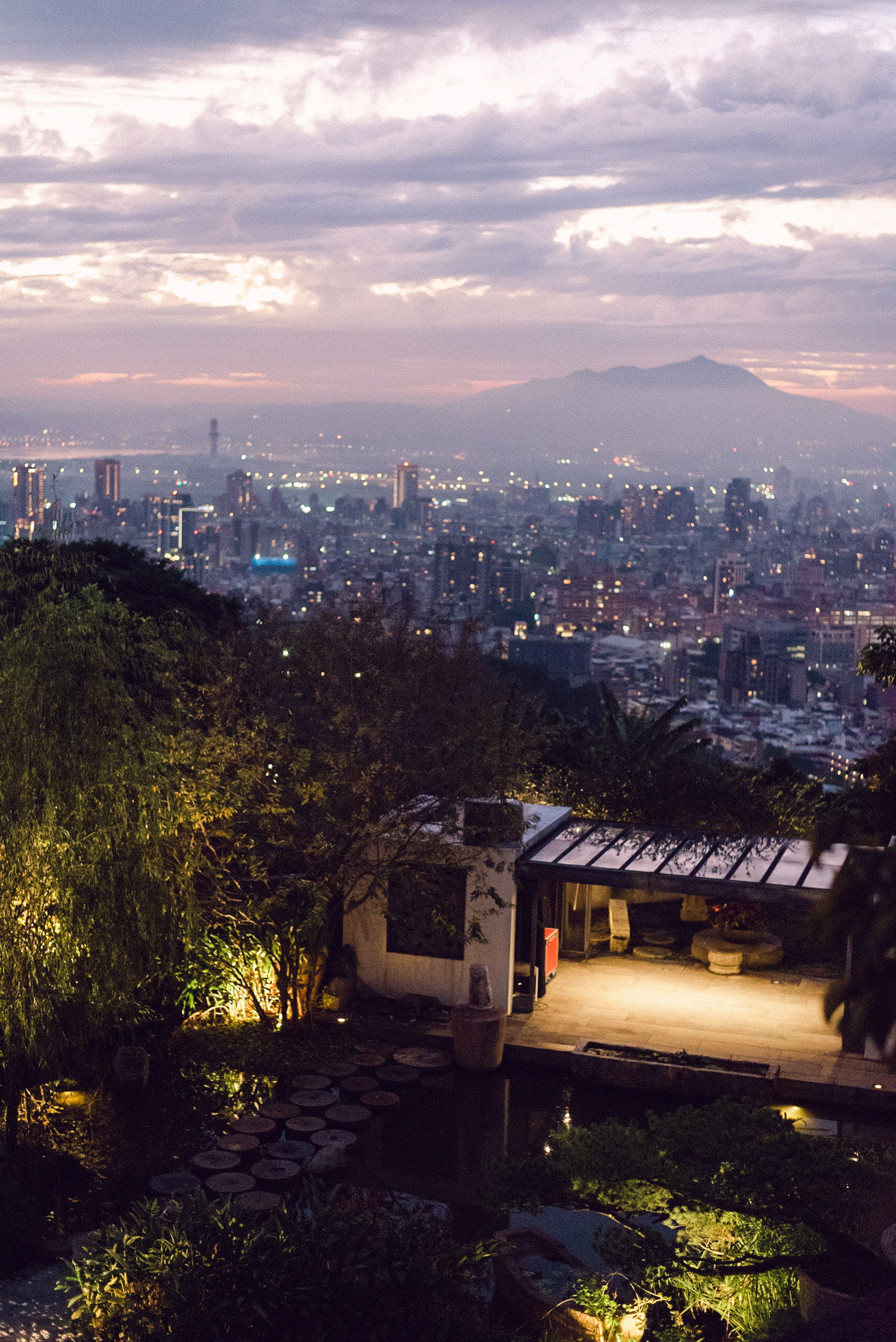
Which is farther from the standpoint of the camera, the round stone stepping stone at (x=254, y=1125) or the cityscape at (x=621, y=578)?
the cityscape at (x=621, y=578)

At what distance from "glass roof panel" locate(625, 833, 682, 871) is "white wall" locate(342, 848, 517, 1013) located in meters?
1.31

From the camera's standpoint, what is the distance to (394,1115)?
37.1ft

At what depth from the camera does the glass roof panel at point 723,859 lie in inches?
510

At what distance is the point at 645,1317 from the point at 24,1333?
3.58m

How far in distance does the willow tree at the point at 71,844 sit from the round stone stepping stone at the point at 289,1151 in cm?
168

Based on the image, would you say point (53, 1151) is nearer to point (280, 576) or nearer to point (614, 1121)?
point (614, 1121)

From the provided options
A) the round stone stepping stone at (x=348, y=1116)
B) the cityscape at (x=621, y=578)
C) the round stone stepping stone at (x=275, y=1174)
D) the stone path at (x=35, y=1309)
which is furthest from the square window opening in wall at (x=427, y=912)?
the cityscape at (x=621, y=578)

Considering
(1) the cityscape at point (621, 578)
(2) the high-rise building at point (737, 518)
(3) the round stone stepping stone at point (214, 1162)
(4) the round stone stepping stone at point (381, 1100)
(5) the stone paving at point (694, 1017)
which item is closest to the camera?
(3) the round stone stepping stone at point (214, 1162)

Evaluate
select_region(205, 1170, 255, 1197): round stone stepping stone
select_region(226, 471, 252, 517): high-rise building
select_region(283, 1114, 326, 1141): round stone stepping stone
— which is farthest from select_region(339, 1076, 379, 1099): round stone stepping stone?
select_region(226, 471, 252, 517): high-rise building

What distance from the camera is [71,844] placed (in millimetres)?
9641

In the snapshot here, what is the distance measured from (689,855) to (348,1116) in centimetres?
464

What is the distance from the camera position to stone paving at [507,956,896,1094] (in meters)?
12.4

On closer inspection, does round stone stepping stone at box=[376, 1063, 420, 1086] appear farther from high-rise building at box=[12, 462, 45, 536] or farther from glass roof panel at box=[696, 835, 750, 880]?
high-rise building at box=[12, 462, 45, 536]

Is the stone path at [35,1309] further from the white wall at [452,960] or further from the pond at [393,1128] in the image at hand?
the white wall at [452,960]
